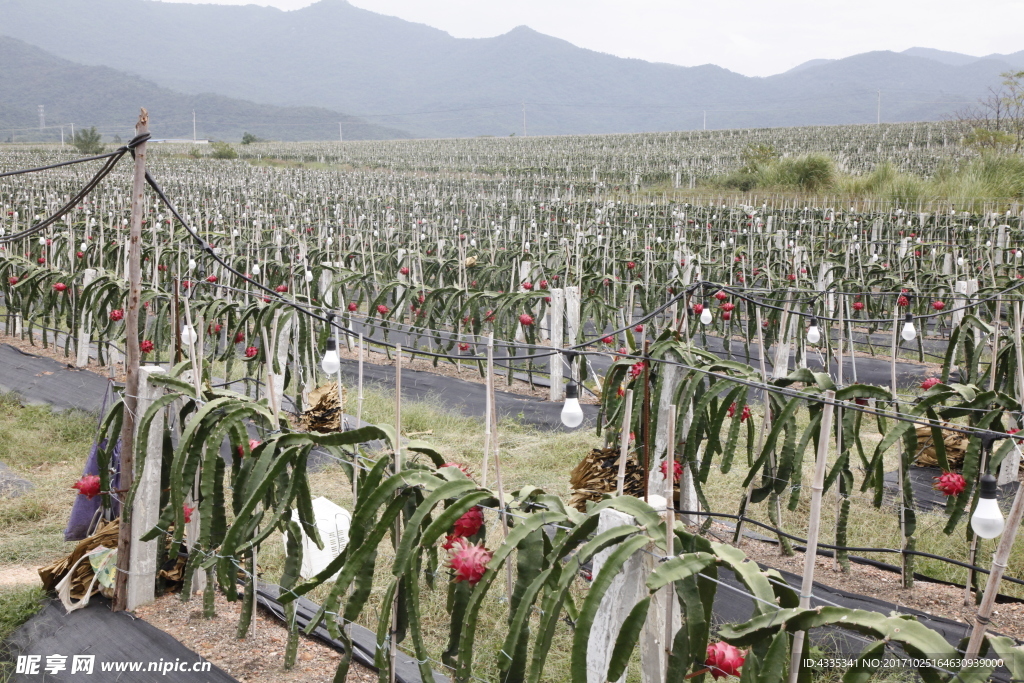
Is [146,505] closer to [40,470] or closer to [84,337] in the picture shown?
[40,470]

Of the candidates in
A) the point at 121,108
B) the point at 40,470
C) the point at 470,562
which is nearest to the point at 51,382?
the point at 40,470

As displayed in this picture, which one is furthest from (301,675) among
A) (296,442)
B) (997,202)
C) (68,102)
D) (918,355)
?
(68,102)

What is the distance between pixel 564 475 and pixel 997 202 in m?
17.5

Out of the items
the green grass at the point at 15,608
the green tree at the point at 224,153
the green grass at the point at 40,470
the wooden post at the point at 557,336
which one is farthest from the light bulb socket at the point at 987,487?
the green tree at the point at 224,153

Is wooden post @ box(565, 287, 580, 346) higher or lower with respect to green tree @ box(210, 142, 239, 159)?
lower

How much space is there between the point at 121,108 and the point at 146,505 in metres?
151

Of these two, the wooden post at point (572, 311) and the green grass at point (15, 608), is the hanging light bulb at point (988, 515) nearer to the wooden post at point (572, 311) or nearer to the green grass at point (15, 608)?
the green grass at point (15, 608)

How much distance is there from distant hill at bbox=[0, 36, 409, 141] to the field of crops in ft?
399

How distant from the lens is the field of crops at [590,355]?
2512mm

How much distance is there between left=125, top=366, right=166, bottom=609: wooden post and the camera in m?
3.68

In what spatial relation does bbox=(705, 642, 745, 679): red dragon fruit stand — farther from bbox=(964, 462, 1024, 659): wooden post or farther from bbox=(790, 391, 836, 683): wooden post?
bbox=(964, 462, 1024, 659): wooden post

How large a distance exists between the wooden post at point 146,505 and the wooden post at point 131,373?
3 cm

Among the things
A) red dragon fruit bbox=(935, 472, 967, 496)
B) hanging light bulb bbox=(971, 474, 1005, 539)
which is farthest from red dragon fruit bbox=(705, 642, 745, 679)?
red dragon fruit bbox=(935, 472, 967, 496)

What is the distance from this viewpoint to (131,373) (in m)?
3.65
